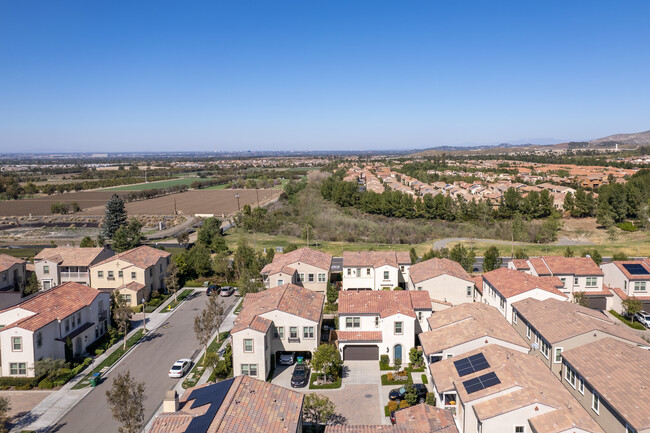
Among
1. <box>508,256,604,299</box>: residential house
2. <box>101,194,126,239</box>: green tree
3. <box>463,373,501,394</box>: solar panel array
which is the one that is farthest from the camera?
<box>101,194,126,239</box>: green tree

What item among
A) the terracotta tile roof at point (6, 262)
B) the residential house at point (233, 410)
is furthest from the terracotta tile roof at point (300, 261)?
the terracotta tile roof at point (6, 262)

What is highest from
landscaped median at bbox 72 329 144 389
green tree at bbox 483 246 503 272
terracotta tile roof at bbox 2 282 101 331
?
terracotta tile roof at bbox 2 282 101 331

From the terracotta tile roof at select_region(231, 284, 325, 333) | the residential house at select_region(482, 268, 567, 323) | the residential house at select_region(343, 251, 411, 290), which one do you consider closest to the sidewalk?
the terracotta tile roof at select_region(231, 284, 325, 333)

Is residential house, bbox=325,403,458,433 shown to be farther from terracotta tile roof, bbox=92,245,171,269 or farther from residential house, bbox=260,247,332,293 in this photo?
terracotta tile roof, bbox=92,245,171,269

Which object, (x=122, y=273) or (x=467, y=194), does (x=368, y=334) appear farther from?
(x=467, y=194)

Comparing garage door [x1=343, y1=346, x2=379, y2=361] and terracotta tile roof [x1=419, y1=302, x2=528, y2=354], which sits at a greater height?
terracotta tile roof [x1=419, y1=302, x2=528, y2=354]

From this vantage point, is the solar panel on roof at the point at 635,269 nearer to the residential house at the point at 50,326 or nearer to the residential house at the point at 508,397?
the residential house at the point at 508,397
